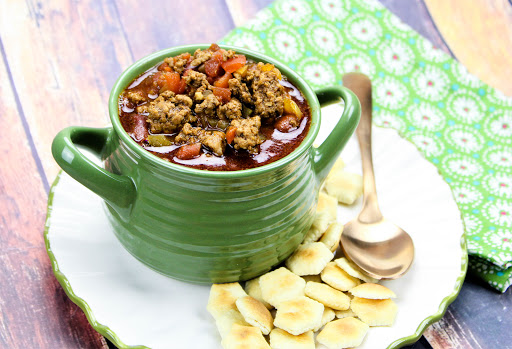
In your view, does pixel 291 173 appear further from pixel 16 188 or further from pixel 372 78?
pixel 372 78

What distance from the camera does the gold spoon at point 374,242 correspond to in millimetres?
1989

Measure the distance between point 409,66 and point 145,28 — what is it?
137 centimetres

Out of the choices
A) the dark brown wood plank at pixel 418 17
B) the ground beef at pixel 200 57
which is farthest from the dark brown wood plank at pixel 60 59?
the dark brown wood plank at pixel 418 17

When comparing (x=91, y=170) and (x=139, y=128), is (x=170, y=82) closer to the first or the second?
(x=139, y=128)

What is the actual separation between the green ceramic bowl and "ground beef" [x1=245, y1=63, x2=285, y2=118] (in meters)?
0.11

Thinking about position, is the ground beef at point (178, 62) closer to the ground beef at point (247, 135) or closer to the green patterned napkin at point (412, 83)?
the ground beef at point (247, 135)

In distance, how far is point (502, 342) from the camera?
2.04 m

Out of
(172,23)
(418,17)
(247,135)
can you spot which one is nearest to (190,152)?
(247,135)

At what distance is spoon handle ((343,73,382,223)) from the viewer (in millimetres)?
2180

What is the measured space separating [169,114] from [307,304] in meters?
0.70

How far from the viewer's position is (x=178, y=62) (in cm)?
181

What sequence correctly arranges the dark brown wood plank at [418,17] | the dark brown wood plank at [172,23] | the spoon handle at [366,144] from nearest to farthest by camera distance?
the spoon handle at [366,144], the dark brown wood plank at [172,23], the dark brown wood plank at [418,17]

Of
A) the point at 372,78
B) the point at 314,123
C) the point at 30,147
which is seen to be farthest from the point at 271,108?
the point at 372,78

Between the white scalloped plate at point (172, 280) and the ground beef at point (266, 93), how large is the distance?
0.62m
